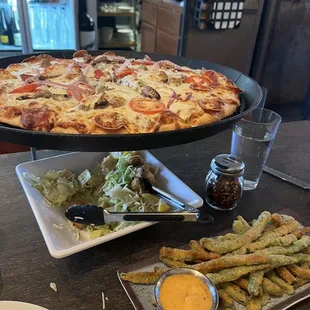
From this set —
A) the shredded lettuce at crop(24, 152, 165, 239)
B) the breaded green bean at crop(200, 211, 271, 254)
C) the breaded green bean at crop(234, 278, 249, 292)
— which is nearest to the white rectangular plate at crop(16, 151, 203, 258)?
the shredded lettuce at crop(24, 152, 165, 239)

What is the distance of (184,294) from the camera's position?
26.6 inches

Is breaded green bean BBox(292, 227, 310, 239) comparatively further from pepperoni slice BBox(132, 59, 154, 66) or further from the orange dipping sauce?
pepperoni slice BBox(132, 59, 154, 66)

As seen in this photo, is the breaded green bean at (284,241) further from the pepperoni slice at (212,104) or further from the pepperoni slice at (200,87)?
the pepperoni slice at (200,87)

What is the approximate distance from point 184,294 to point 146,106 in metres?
0.49

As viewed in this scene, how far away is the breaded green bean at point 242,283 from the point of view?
736 mm

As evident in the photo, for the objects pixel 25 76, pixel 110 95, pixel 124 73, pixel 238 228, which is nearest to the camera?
pixel 238 228

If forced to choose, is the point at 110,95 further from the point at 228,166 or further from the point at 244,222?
the point at 244,222

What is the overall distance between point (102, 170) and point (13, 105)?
12.9 inches

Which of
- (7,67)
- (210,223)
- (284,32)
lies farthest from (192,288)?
(284,32)

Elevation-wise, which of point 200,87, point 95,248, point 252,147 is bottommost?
point 95,248

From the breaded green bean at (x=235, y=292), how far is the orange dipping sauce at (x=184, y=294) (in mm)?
73

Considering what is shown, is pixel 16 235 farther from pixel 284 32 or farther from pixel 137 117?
pixel 284 32

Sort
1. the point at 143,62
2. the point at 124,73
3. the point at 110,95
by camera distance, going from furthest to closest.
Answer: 1. the point at 143,62
2. the point at 124,73
3. the point at 110,95

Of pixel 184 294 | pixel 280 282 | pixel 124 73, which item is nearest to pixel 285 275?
pixel 280 282
